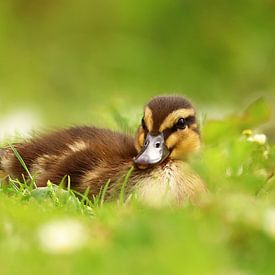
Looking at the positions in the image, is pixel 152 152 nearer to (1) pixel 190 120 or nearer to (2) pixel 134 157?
(2) pixel 134 157

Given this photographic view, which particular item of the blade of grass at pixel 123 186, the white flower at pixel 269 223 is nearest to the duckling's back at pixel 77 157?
the blade of grass at pixel 123 186

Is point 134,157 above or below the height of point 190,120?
below

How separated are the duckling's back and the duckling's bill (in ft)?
0.37

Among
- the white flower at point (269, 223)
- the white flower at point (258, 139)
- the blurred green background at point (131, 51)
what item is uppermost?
the white flower at point (269, 223)

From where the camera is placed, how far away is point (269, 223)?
3402mm

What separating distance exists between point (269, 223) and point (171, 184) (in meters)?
1.18

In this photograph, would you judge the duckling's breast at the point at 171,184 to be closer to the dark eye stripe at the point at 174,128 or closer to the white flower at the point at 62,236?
the dark eye stripe at the point at 174,128

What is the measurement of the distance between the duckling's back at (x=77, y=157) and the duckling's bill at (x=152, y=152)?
11 cm

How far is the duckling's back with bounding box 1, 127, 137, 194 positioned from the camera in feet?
15.5

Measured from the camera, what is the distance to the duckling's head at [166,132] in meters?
4.60

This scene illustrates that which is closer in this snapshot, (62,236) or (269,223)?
(62,236)

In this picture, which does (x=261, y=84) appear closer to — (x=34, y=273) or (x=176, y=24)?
(x=176, y=24)

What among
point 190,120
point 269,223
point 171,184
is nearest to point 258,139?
point 190,120

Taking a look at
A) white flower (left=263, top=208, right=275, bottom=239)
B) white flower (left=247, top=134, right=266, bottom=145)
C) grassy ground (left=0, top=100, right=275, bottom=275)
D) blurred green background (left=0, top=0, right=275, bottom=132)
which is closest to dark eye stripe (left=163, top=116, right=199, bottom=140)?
white flower (left=247, top=134, right=266, bottom=145)
